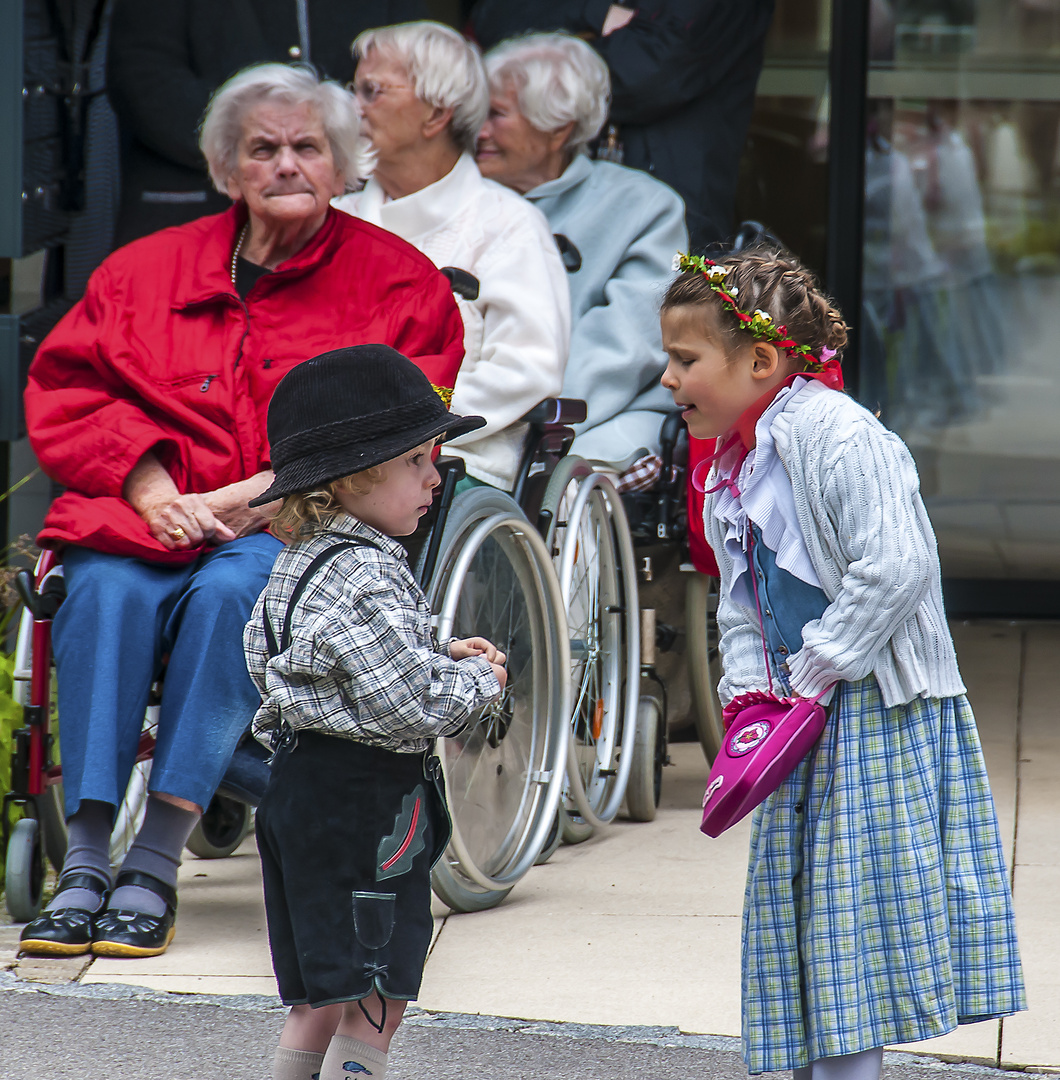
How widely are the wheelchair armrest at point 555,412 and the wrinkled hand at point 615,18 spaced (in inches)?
62.8

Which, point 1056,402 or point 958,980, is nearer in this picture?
point 958,980

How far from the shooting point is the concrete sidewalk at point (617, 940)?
2666 mm

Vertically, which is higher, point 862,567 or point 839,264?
point 862,567

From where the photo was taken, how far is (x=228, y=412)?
10.3 ft

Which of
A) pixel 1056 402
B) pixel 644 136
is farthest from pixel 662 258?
pixel 1056 402

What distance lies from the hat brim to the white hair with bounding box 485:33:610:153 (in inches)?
93.9

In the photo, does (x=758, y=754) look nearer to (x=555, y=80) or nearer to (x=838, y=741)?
(x=838, y=741)

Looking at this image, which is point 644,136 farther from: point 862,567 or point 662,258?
point 862,567

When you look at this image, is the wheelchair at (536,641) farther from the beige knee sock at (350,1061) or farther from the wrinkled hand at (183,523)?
the beige knee sock at (350,1061)

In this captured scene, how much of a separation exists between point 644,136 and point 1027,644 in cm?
224

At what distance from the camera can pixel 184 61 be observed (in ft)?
14.3

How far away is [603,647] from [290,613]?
186cm

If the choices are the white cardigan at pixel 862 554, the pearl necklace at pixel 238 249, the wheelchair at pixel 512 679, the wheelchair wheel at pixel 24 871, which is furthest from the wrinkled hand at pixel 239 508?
the white cardigan at pixel 862 554

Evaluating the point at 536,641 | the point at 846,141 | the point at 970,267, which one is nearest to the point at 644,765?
the point at 536,641
